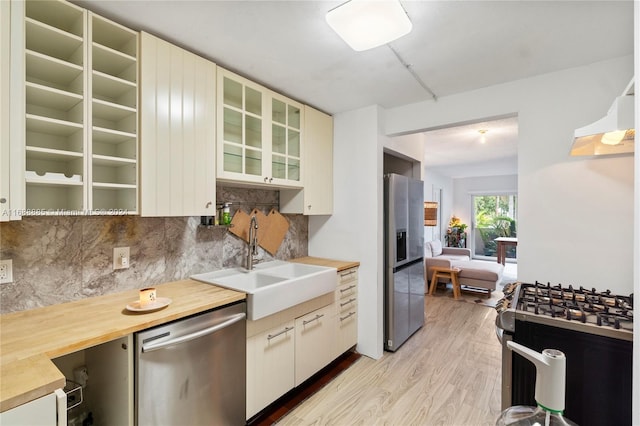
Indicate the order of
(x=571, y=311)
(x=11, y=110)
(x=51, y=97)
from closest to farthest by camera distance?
(x=11, y=110) < (x=571, y=311) < (x=51, y=97)

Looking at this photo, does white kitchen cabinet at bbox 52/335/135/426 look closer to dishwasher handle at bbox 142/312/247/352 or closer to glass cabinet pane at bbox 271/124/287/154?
dishwasher handle at bbox 142/312/247/352

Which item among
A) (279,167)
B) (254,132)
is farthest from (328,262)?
(254,132)

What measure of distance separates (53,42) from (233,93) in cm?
95

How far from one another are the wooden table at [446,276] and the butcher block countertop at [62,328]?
3.94 m

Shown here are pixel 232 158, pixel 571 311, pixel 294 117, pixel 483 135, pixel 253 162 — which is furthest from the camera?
pixel 483 135

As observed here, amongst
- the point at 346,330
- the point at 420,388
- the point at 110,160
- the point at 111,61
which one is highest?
the point at 111,61

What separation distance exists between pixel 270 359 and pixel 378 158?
1.84 metres

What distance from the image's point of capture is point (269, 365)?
1.95 meters

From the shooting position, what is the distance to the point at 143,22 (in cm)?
156

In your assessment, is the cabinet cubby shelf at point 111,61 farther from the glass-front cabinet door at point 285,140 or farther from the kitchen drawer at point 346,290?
the kitchen drawer at point 346,290

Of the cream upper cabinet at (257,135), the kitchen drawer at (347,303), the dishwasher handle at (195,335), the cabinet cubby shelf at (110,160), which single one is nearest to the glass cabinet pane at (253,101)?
the cream upper cabinet at (257,135)

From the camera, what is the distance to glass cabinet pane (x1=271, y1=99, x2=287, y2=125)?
2.41 metres

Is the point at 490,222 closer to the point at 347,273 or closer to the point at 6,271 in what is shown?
the point at 347,273

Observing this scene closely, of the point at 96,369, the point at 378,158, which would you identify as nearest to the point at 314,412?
the point at 96,369
